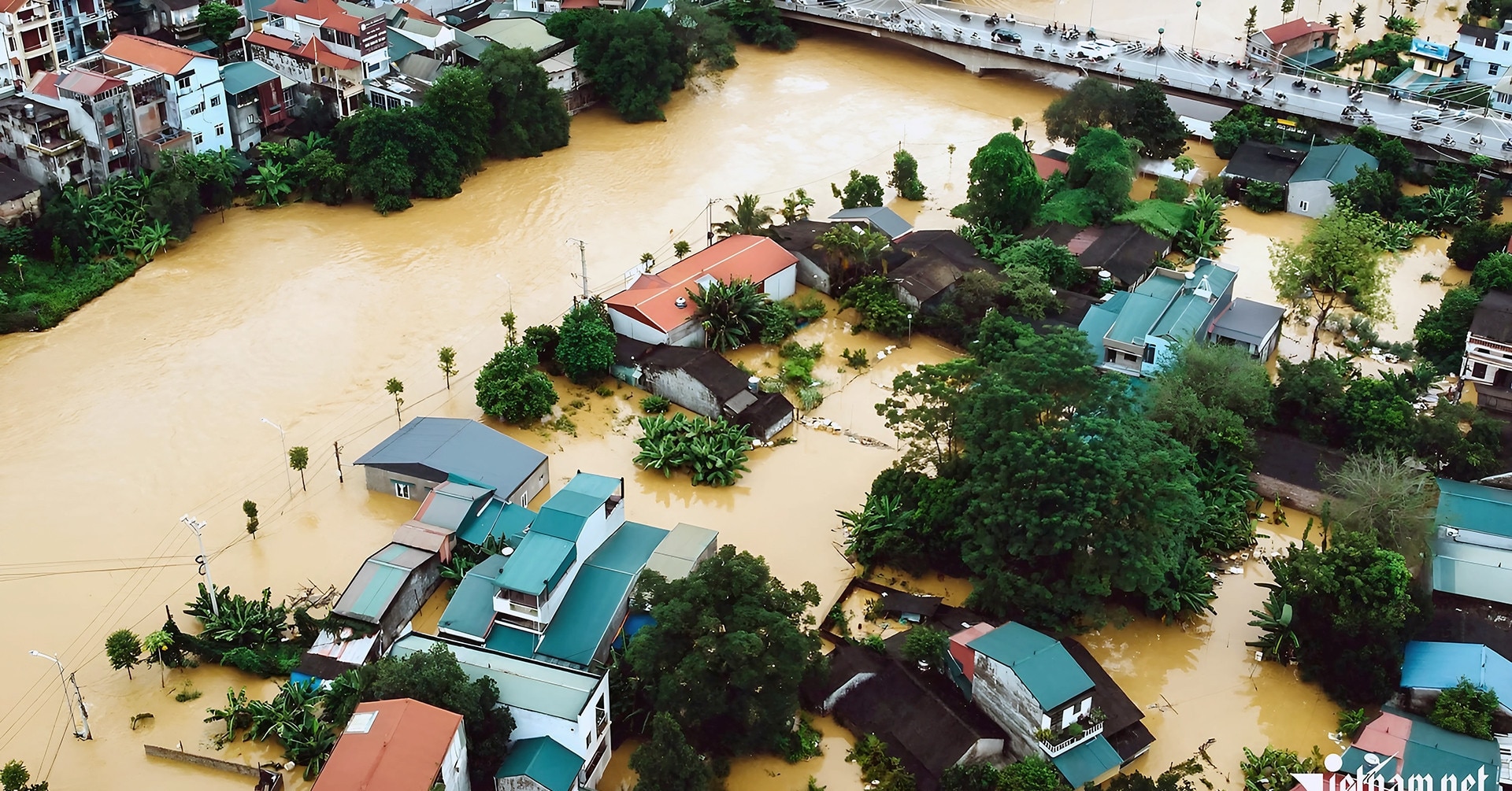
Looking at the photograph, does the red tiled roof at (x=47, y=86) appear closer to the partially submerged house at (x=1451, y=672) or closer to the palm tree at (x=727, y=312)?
the palm tree at (x=727, y=312)

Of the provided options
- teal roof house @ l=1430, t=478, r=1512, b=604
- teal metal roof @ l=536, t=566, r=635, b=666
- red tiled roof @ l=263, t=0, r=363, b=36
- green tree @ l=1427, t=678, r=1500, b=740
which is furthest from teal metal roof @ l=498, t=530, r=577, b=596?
red tiled roof @ l=263, t=0, r=363, b=36

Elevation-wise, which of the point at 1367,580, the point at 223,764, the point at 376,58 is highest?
the point at 376,58

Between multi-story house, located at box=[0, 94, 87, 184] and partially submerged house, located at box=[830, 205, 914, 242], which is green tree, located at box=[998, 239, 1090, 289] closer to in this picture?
partially submerged house, located at box=[830, 205, 914, 242]

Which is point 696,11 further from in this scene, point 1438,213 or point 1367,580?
point 1367,580

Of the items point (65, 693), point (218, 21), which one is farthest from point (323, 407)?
point (218, 21)

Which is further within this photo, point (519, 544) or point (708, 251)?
point (708, 251)

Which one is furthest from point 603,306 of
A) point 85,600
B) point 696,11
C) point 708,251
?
point 696,11

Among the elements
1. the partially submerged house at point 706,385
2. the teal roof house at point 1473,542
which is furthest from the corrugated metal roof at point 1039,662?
the partially submerged house at point 706,385
